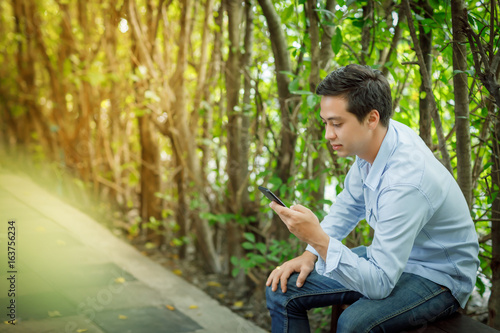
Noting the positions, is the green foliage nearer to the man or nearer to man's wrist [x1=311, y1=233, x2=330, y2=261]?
the man

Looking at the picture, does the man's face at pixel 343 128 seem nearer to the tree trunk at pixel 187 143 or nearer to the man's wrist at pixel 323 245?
the man's wrist at pixel 323 245

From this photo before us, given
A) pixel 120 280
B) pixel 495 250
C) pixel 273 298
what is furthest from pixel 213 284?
pixel 495 250

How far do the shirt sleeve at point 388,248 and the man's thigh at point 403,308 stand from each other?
70mm

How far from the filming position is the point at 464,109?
2.37 meters

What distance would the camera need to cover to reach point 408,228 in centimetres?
174

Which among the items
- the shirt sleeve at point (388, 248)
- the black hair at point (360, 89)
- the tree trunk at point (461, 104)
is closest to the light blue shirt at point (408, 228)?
the shirt sleeve at point (388, 248)

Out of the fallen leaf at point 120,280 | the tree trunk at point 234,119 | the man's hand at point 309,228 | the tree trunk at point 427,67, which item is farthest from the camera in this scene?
the tree trunk at point 234,119

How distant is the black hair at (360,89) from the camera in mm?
1923

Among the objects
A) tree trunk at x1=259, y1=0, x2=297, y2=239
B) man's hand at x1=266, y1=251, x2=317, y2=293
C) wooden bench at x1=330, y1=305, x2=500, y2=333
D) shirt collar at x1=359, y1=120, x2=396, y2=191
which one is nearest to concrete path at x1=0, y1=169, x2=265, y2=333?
tree trunk at x1=259, y1=0, x2=297, y2=239

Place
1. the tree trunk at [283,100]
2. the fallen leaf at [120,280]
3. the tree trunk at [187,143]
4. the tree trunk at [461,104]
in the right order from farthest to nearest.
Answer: the tree trunk at [187,143], the fallen leaf at [120,280], the tree trunk at [283,100], the tree trunk at [461,104]

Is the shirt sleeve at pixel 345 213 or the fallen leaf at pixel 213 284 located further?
the fallen leaf at pixel 213 284

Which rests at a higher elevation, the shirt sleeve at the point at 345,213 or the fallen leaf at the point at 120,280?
the shirt sleeve at the point at 345,213

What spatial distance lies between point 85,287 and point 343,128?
2.22 meters

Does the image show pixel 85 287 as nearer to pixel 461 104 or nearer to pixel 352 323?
pixel 352 323
